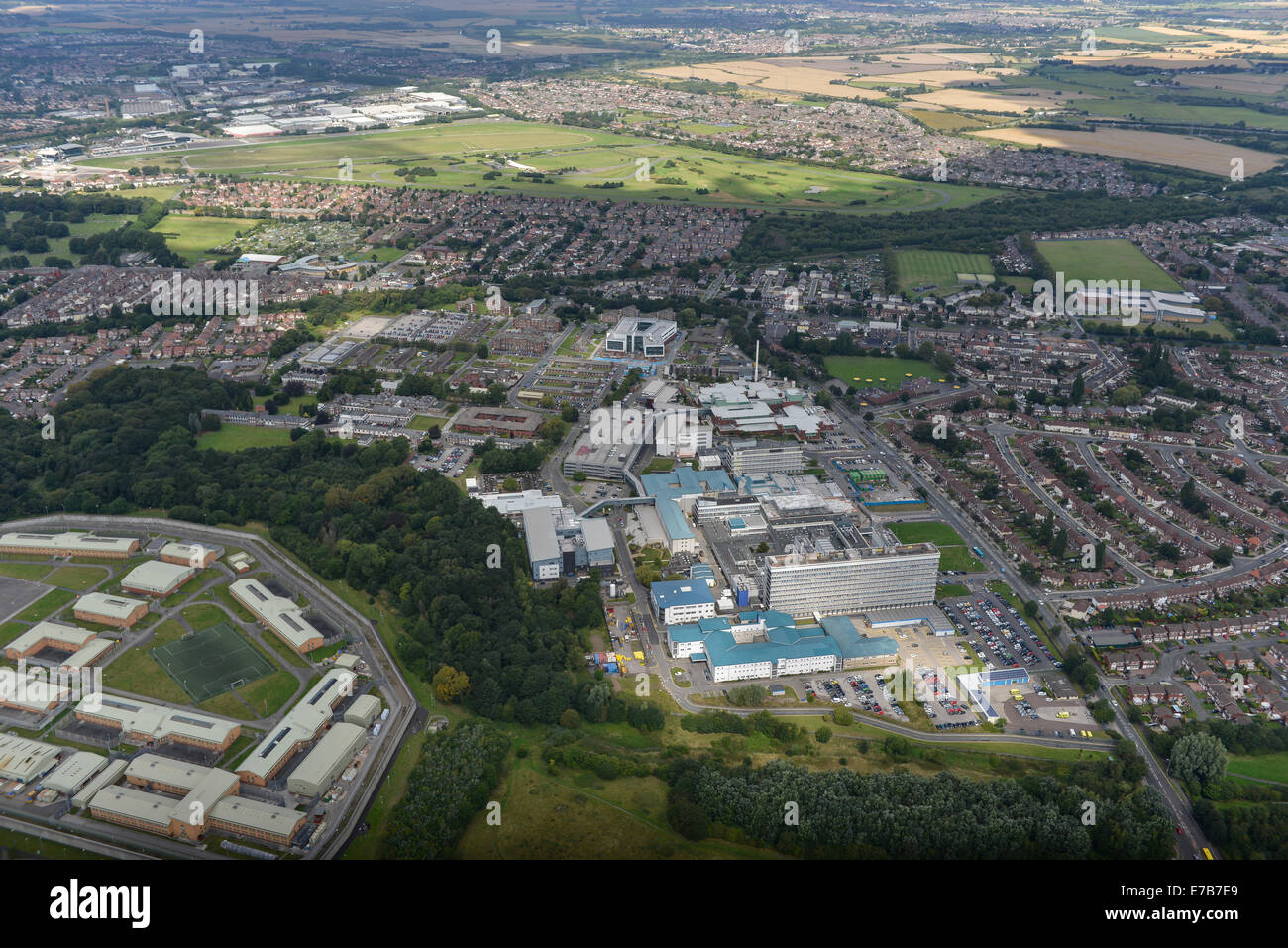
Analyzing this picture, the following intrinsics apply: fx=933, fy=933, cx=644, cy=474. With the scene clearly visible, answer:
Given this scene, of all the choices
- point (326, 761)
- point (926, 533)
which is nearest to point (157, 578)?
point (326, 761)

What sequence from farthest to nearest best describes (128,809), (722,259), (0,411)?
(722,259), (0,411), (128,809)

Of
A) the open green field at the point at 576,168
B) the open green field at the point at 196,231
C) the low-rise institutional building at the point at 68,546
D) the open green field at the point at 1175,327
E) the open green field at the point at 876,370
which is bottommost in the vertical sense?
the low-rise institutional building at the point at 68,546

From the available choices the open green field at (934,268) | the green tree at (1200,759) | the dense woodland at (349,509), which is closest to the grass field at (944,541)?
the green tree at (1200,759)

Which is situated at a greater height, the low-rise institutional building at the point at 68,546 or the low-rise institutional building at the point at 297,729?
the low-rise institutional building at the point at 68,546

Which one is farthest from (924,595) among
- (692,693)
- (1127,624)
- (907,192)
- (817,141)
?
(817,141)

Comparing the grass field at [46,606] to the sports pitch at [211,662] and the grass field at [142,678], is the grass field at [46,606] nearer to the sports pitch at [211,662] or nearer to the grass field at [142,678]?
the grass field at [142,678]

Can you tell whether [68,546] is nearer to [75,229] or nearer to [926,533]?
[926,533]
